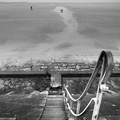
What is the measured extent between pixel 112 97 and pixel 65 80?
8.83 feet

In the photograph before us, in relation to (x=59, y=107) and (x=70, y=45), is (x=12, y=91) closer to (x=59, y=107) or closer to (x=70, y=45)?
(x=59, y=107)

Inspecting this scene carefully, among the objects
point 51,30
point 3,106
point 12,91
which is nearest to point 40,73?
point 12,91

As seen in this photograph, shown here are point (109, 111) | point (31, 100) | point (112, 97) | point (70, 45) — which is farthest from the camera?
point (70, 45)

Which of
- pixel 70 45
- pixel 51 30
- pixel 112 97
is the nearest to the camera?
pixel 112 97

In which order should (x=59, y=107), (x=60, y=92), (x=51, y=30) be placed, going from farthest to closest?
1. (x=51, y=30)
2. (x=60, y=92)
3. (x=59, y=107)

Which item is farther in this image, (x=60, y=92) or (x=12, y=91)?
(x=12, y=91)

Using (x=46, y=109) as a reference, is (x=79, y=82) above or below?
below

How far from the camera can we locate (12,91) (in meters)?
5.54

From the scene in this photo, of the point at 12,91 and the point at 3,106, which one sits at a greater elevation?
the point at 3,106

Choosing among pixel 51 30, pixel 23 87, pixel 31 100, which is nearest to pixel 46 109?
pixel 31 100

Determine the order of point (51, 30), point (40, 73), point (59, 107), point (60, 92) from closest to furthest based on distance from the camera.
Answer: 1. point (59, 107)
2. point (60, 92)
3. point (40, 73)
4. point (51, 30)

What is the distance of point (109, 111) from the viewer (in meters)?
3.09

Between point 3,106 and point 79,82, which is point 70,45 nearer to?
point 79,82

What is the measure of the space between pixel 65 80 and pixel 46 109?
318cm
